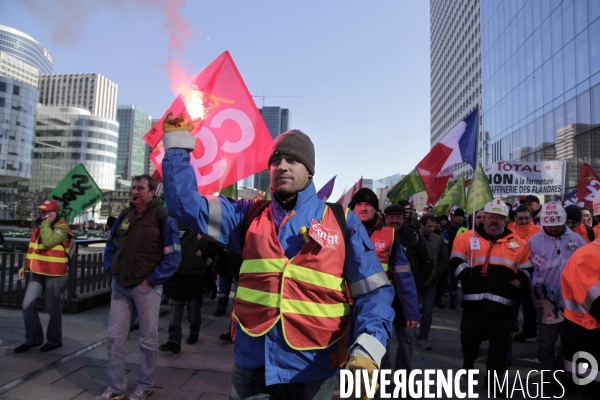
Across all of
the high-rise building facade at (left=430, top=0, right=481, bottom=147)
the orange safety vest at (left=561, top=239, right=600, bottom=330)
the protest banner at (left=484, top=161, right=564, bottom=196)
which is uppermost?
the high-rise building facade at (left=430, top=0, right=481, bottom=147)

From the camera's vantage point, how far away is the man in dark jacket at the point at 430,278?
684 cm

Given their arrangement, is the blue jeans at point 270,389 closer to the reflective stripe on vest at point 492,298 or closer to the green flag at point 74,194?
the reflective stripe on vest at point 492,298

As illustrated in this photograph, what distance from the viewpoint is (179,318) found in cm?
596

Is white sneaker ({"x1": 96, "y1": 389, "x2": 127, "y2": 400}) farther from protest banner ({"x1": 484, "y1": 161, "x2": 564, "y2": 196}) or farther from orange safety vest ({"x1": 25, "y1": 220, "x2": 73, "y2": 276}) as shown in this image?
protest banner ({"x1": 484, "y1": 161, "x2": 564, "y2": 196})

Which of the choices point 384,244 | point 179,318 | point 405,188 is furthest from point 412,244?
point 405,188

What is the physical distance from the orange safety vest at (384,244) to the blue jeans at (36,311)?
405 cm

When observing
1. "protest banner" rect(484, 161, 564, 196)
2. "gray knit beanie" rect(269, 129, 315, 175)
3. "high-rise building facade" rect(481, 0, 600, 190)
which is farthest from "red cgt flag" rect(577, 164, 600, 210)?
"high-rise building facade" rect(481, 0, 600, 190)

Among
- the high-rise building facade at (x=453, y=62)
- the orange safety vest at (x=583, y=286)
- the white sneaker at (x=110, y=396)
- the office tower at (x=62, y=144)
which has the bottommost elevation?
the white sneaker at (x=110, y=396)

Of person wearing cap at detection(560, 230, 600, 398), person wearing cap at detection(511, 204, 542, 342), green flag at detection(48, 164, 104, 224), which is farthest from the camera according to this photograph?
green flag at detection(48, 164, 104, 224)

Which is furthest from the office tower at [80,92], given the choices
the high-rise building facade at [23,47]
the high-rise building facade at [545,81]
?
the high-rise building facade at [545,81]

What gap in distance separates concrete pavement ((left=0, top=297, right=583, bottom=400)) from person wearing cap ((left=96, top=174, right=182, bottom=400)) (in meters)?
0.36

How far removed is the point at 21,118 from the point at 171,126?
305 feet

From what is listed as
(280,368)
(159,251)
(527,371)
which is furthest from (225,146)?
(527,371)

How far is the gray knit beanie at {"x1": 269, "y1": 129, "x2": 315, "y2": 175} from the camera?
2.40 m
